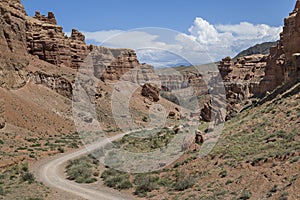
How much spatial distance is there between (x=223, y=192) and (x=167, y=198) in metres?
3.10

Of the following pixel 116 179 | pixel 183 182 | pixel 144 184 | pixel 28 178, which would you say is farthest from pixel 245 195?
Result: pixel 28 178

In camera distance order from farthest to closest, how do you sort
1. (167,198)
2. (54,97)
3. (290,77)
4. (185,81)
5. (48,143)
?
(185,81) → (54,97) → (48,143) → (290,77) → (167,198)

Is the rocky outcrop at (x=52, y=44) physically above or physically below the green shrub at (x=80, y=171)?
above

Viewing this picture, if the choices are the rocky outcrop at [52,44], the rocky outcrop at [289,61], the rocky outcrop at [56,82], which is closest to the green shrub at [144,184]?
the rocky outcrop at [289,61]

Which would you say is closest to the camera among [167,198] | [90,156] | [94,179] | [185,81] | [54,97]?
[167,198]

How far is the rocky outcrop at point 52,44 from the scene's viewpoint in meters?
70.1

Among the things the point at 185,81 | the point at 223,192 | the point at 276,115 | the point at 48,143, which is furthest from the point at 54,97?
the point at 185,81

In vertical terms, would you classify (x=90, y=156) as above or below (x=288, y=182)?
below

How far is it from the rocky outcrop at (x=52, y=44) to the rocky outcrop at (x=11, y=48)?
6924 mm

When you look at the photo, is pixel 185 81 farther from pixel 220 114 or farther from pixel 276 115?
pixel 276 115

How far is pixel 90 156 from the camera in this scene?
31250 millimetres

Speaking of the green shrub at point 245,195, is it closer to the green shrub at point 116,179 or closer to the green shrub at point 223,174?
the green shrub at point 223,174

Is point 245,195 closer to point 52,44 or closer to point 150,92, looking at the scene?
point 52,44

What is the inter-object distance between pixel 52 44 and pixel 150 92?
30.3 m
